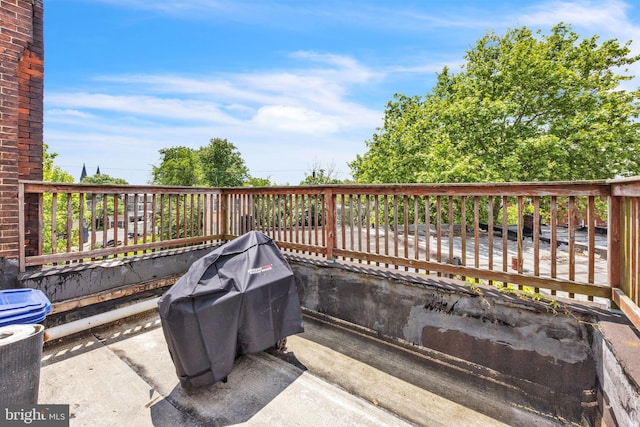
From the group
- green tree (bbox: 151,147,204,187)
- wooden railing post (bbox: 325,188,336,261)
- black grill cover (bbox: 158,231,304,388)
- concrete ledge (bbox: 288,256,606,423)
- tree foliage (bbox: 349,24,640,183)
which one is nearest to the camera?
black grill cover (bbox: 158,231,304,388)

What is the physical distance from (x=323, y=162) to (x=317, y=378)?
20986mm

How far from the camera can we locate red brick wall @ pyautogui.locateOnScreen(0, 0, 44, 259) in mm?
2998

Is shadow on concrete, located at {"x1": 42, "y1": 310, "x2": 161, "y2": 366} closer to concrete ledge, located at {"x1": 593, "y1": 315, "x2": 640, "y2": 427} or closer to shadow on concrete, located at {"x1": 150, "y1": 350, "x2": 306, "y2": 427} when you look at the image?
shadow on concrete, located at {"x1": 150, "y1": 350, "x2": 306, "y2": 427}

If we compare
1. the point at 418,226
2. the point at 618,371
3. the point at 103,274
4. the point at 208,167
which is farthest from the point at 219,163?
the point at 618,371

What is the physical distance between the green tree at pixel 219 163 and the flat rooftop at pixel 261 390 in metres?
34.9

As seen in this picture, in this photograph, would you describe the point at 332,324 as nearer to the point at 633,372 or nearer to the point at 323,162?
the point at 633,372

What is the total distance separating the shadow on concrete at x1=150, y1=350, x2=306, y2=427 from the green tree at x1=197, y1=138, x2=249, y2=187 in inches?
1396

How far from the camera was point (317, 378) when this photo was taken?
7.59 ft

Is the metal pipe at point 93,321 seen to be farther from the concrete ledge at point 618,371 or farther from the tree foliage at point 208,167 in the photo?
the tree foliage at point 208,167

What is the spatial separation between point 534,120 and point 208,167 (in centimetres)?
3392

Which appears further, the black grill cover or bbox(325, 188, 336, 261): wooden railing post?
bbox(325, 188, 336, 261): wooden railing post

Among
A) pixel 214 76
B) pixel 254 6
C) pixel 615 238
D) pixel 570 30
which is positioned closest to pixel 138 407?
pixel 615 238

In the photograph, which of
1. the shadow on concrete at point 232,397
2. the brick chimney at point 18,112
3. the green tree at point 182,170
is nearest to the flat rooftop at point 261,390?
the shadow on concrete at point 232,397

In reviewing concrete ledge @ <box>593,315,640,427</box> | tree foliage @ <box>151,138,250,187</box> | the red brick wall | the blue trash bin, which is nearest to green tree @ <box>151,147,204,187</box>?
tree foliage @ <box>151,138,250,187</box>
